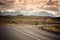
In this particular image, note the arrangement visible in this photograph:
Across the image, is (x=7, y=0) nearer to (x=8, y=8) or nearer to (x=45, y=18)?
(x=8, y=8)

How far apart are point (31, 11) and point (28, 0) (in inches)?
7.0

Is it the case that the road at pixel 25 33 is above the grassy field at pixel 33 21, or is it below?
below

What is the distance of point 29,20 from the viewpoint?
2.50 meters

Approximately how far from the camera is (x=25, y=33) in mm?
2508

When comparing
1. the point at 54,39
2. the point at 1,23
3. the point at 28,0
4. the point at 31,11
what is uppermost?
the point at 28,0

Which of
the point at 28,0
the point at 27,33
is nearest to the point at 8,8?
the point at 28,0

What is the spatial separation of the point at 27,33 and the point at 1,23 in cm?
43

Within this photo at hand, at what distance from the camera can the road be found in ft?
8.14

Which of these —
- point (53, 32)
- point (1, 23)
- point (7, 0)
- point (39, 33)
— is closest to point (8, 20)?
point (1, 23)

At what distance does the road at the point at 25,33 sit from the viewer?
2.48 metres

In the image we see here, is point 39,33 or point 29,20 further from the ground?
point 29,20

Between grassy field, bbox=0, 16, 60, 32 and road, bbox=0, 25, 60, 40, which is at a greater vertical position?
grassy field, bbox=0, 16, 60, 32

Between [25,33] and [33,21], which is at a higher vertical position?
[33,21]

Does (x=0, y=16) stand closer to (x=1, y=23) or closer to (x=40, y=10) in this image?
(x=1, y=23)
